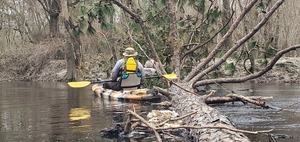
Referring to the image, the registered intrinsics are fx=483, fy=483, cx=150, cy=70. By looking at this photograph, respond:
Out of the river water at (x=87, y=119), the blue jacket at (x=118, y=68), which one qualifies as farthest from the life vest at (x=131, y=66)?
the river water at (x=87, y=119)

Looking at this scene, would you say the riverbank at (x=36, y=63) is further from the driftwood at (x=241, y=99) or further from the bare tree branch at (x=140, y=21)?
the driftwood at (x=241, y=99)

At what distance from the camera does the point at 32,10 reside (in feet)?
118

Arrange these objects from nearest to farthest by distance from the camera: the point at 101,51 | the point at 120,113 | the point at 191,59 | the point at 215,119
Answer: the point at 215,119 → the point at 120,113 → the point at 191,59 → the point at 101,51

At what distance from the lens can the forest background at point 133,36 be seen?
1272cm

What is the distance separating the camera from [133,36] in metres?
15.3

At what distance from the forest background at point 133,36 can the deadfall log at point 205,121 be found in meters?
3.30

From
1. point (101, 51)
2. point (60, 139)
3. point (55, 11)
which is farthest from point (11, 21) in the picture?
point (60, 139)

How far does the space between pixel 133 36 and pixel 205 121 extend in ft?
29.7

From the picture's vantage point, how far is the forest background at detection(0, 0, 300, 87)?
1272 centimetres

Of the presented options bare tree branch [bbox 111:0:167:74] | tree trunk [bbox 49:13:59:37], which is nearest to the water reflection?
bare tree branch [bbox 111:0:167:74]

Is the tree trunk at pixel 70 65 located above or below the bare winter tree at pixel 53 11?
below

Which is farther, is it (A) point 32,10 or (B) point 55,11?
(A) point 32,10

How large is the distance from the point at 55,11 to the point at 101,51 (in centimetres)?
855

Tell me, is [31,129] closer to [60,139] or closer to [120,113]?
[60,139]
